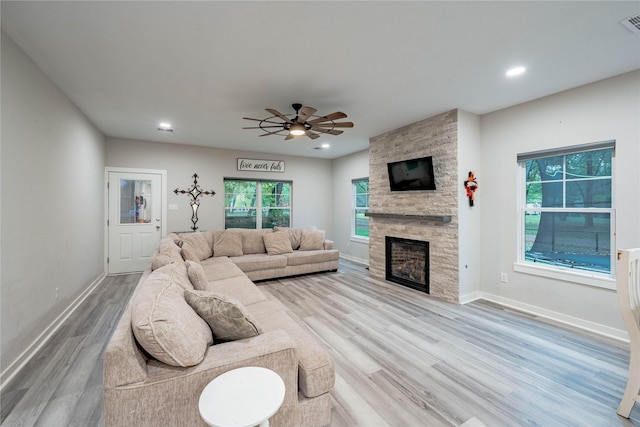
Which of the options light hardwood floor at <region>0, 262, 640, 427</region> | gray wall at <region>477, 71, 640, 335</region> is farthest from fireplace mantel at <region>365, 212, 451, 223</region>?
light hardwood floor at <region>0, 262, 640, 427</region>

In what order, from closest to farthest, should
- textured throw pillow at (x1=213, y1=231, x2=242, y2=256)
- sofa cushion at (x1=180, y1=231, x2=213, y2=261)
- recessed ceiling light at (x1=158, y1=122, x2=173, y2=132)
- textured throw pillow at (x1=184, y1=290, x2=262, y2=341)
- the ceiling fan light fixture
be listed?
1. textured throw pillow at (x1=184, y1=290, x2=262, y2=341)
2. the ceiling fan light fixture
3. recessed ceiling light at (x1=158, y1=122, x2=173, y2=132)
4. sofa cushion at (x1=180, y1=231, x2=213, y2=261)
5. textured throw pillow at (x1=213, y1=231, x2=242, y2=256)

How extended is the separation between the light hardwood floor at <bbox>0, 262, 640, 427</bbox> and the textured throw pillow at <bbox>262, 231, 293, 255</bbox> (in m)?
1.75

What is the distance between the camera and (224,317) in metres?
1.52

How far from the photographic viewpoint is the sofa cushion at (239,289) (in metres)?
2.59

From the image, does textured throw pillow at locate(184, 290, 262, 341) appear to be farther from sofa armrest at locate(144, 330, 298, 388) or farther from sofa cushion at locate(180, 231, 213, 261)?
sofa cushion at locate(180, 231, 213, 261)

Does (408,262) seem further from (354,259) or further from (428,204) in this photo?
(354,259)

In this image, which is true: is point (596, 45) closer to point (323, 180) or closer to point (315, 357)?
point (315, 357)

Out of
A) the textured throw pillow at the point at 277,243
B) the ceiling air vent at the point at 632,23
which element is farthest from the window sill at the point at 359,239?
the ceiling air vent at the point at 632,23

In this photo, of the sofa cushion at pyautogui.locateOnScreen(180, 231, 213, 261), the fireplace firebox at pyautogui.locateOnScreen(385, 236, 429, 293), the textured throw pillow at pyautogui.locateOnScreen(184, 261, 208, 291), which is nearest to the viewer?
the textured throw pillow at pyautogui.locateOnScreen(184, 261, 208, 291)

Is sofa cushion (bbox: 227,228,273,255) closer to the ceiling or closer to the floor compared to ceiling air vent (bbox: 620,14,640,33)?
closer to the floor

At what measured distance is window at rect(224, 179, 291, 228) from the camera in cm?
623

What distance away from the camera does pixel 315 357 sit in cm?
158

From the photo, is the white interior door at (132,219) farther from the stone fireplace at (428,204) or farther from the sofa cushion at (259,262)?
the stone fireplace at (428,204)

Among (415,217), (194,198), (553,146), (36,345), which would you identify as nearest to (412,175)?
(415,217)
